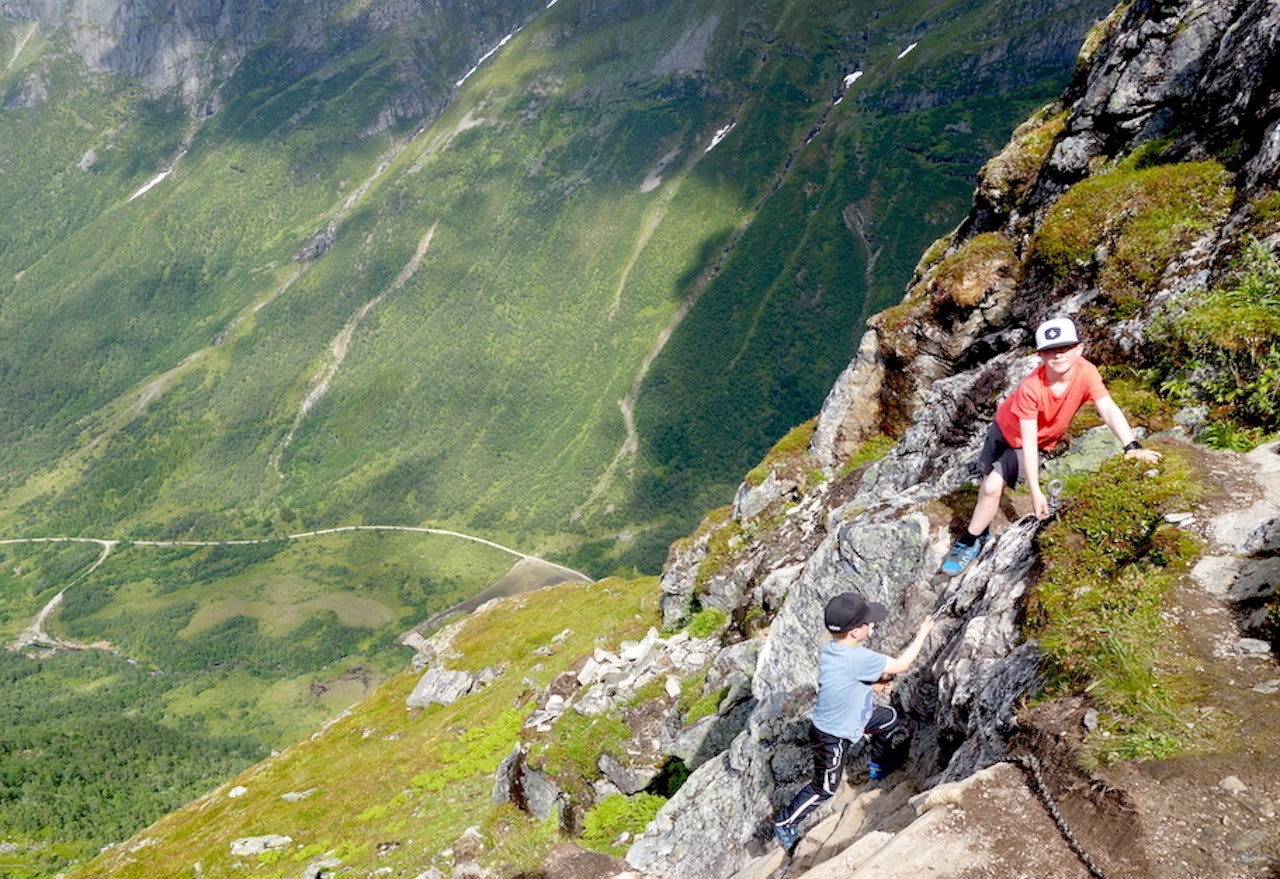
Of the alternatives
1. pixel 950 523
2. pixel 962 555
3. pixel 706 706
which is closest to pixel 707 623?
pixel 706 706

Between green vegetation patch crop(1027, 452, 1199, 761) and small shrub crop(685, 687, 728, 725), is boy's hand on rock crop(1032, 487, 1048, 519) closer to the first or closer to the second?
green vegetation patch crop(1027, 452, 1199, 761)

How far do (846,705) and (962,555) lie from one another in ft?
14.5

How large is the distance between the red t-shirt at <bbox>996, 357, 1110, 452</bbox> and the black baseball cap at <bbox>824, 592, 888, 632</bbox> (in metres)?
4.27

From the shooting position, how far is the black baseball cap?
411 inches

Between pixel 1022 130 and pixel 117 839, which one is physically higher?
pixel 1022 130

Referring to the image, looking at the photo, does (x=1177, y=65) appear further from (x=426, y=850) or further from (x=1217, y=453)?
(x=426, y=850)

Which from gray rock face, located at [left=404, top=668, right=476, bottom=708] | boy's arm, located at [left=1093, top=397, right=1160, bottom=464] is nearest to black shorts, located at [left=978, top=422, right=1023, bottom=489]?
boy's arm, located at [left=1093, top=397, right=1160, bottom=464]

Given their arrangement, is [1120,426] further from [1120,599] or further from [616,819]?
[616,819]

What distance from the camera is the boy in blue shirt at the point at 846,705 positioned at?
34.7 feet

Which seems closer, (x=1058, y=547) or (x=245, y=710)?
(x=1058, y=547)

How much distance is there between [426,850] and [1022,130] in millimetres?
47745

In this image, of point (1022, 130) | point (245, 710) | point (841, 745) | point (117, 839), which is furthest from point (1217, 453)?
point (245, 710)

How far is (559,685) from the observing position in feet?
108

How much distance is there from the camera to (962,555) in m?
13.9
